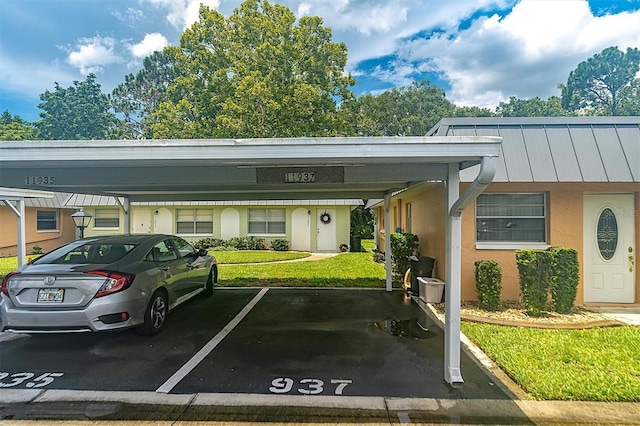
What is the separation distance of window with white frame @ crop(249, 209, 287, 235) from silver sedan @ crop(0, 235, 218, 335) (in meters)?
12.6

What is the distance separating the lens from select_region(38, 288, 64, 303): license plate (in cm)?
422

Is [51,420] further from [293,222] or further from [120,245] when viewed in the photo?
[293,222]

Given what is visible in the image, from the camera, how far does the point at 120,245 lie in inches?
211

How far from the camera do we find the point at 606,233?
6.94 meters

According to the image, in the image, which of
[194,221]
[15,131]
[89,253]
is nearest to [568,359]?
[89,253]

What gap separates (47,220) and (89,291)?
18.3m

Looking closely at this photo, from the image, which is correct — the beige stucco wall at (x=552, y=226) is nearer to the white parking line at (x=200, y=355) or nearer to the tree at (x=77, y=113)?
the white parking line at (x=200, y=355)

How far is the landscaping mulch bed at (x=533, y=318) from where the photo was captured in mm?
5637

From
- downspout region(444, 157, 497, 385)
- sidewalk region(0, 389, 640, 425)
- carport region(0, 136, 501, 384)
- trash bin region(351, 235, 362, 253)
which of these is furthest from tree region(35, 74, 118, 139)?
downspout region(444, 157, 497, 385)

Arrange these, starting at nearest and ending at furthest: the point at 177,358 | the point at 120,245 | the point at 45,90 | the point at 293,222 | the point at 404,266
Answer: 1. the point at 177,358
2. the point at 120,245
3. the point at 404,266
4. the point at 293,222
5. the point at 45,90

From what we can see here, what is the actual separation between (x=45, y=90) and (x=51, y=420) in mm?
42071

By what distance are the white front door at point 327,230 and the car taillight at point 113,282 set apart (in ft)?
44.2

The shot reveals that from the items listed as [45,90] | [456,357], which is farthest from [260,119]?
[45,90]

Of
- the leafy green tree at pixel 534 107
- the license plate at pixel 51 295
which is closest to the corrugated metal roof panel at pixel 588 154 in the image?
the license plate at pixel 51 295
